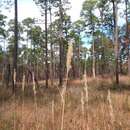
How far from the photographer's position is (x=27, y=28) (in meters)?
55.2

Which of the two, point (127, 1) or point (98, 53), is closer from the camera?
point (127, 1)

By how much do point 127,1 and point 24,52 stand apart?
3479 cm

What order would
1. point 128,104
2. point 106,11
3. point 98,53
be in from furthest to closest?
point 98,53 < point 106,11 < point 128,104

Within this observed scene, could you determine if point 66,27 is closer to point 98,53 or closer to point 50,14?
point 50,14

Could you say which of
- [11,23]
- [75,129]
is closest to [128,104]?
[75,129]

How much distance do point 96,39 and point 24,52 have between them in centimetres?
1677

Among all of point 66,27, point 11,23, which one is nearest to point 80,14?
point 66,27

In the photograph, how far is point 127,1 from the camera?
33.2 meters

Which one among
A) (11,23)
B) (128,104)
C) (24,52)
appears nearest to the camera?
(128,104)

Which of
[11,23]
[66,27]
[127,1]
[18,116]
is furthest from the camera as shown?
[11,23]

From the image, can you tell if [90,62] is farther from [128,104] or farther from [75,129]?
[75,129]

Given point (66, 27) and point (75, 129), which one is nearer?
point (75, 129)

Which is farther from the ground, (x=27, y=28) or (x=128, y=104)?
(x=27, y=28)

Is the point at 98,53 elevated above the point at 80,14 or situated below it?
below
